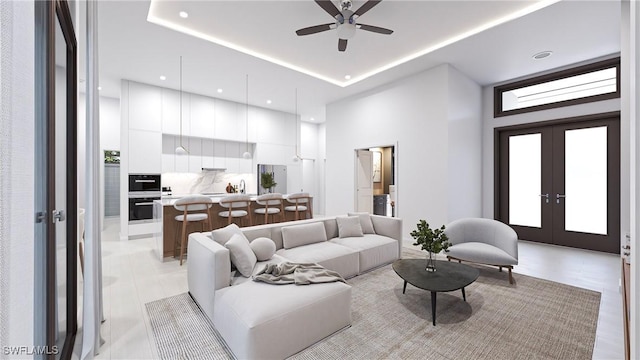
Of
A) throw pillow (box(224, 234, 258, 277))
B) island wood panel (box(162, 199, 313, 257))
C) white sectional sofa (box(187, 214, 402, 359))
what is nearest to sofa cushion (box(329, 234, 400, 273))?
white sectional sofa (box(187, 214, 402, 359))

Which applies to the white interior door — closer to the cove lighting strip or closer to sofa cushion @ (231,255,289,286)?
the cove lighting strip

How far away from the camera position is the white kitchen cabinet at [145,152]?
224 inches

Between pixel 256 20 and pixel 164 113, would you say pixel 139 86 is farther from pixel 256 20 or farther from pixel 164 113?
pixel 256 20

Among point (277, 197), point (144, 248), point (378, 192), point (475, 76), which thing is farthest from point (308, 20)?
point (378, 192)

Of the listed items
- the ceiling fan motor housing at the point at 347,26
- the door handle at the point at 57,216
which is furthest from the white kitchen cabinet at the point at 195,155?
the door handle at the point at 57,216

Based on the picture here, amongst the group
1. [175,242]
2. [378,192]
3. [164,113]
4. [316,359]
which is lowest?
[316,359]

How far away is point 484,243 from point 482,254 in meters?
0.45

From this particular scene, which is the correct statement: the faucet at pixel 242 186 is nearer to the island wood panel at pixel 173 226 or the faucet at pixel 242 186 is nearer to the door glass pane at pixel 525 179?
the island wood panel at pixel 173 226

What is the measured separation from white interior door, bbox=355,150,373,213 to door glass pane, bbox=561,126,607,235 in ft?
12.8

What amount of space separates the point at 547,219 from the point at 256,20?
252 inches

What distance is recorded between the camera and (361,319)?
2416 mm

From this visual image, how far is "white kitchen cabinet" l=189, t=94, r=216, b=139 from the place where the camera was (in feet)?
21.5

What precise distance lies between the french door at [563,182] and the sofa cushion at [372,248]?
347 cm

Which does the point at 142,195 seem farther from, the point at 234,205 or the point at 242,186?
the point at 234,205
